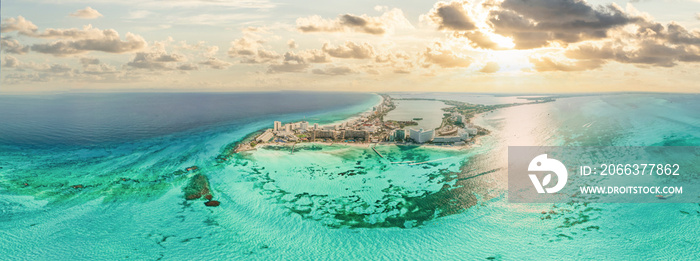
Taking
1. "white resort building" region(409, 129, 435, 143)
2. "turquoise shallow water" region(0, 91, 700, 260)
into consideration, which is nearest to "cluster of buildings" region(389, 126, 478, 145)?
"white resort building" region(409, 129, 435, 143)

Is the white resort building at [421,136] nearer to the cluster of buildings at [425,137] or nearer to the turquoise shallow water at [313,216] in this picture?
the cluster of buildings at [425,137]

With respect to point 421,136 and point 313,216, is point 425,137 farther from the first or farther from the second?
point 313,216

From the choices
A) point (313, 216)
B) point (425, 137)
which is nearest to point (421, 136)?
point (425, 137)

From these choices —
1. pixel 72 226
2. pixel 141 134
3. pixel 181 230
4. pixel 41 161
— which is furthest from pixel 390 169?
pixel 141 134

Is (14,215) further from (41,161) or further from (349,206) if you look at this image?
(349,206)

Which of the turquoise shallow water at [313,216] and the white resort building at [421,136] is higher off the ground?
the white resort building at [421,136]

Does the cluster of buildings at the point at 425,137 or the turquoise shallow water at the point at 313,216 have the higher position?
the cluster of buildings at the point at 425,137

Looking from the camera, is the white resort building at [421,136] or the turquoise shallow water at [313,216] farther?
the white resort building at [421,136]

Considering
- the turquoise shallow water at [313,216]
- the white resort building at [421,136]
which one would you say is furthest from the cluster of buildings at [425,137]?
the turquoise shallow water at [313,216]

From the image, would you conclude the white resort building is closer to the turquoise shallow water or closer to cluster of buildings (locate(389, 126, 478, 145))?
cluster of buildings (locate(389, 126, 478, 145))
